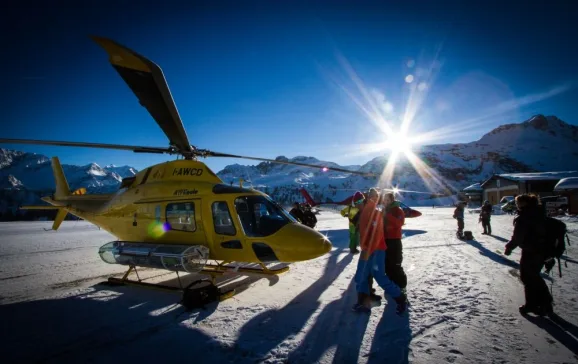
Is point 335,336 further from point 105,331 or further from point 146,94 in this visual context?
point 146,94

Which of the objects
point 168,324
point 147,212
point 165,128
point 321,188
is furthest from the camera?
point 321,188

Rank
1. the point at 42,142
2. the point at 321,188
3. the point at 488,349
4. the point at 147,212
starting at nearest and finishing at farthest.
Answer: the point at 488,349, the point at 42,142, the point at 147,212, the point at 321,188

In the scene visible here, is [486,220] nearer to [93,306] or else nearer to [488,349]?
[488,349]

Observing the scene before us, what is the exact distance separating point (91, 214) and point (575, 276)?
12.1m

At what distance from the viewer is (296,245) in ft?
17.0

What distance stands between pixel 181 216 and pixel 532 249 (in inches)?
244

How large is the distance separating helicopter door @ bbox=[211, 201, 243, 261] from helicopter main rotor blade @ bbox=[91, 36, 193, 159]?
5.80ft

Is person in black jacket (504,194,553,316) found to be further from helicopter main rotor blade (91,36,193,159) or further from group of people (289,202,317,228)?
group of people (289,202,317,228)

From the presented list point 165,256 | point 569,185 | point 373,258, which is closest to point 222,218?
point 165,256

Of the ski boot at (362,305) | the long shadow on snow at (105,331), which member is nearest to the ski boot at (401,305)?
the ski boot at (362,305)

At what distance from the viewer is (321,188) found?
187 m

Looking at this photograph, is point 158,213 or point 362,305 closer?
point 362,305

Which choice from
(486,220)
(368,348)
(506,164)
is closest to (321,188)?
(506,164)

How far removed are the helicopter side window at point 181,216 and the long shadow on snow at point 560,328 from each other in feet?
19.4
